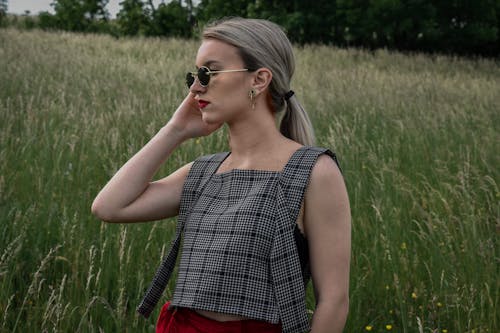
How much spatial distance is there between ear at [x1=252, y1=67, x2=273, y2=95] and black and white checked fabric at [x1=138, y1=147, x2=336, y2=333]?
0.19 meters

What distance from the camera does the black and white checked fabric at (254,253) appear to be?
1559mm

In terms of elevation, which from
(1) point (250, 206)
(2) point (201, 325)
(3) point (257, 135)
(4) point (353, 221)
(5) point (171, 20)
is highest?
(5) point (171, 20)

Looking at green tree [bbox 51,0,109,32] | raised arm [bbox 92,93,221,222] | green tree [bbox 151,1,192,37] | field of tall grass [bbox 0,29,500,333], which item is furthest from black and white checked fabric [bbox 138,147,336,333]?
green tree [bbox 51,0,109,32]

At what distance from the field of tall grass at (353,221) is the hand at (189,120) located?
1.96ft

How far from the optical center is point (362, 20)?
2161 centimetres

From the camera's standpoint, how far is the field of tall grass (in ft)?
9.07

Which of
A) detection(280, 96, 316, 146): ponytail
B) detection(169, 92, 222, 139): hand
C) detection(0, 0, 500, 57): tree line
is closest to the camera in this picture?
detection(280, 96, 316, 146): ponytail

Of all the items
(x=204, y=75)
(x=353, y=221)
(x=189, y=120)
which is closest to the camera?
(x=204, y=75)

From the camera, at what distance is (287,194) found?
1599mm

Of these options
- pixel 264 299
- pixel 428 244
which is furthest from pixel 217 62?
pixel 428 244

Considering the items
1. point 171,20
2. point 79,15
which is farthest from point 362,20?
point 79,15

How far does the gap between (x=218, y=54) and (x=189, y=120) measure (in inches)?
12.6

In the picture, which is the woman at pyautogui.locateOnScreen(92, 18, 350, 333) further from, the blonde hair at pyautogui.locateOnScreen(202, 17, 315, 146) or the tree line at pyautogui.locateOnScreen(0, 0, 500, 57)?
the tree line at pyautogui.locateOnScreen(0, 0, 500, 57)

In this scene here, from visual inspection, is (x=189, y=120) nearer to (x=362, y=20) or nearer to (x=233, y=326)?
(x=233, y=326)
